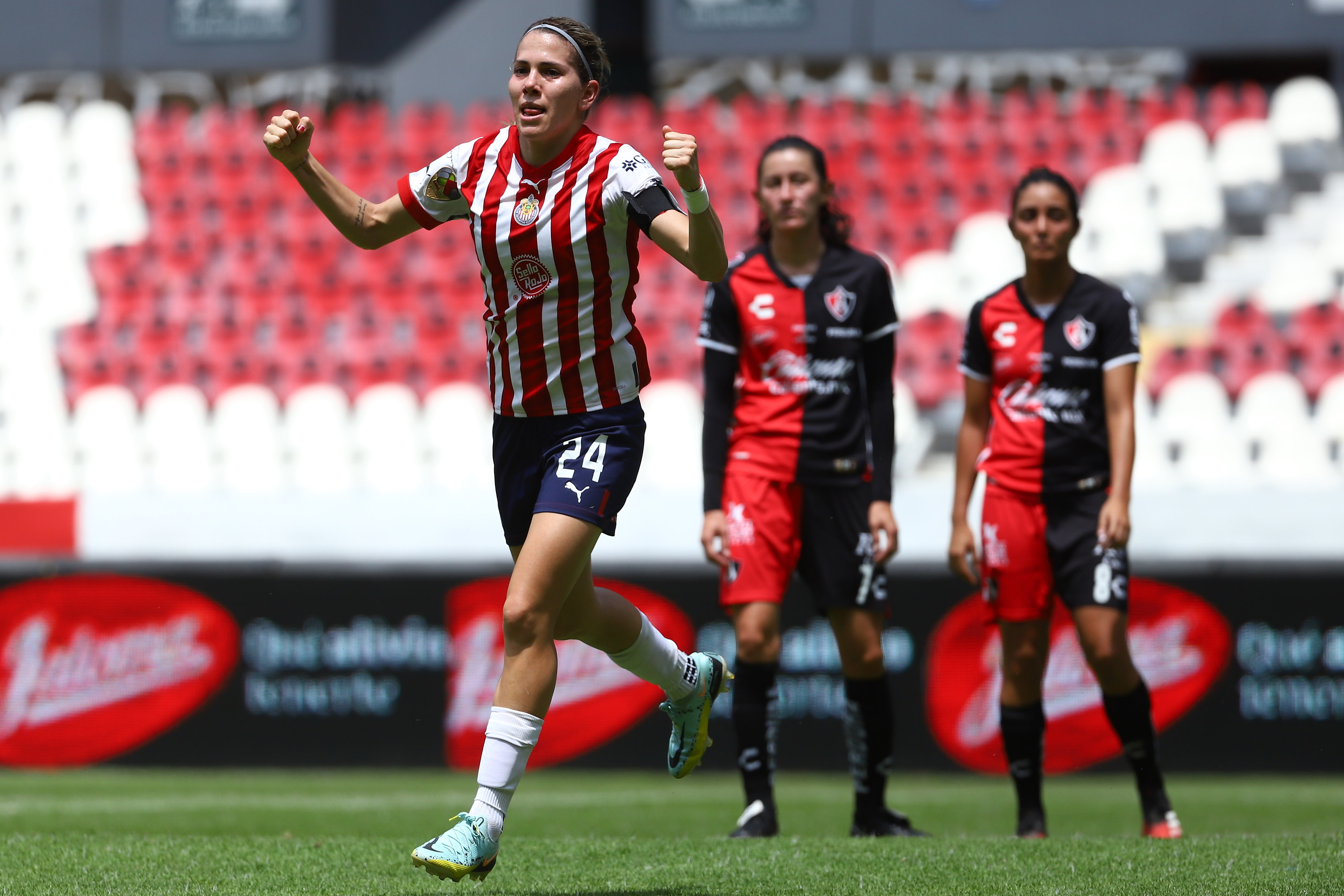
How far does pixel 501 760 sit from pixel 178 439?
9129 mm

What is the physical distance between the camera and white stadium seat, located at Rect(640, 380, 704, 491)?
432 inches

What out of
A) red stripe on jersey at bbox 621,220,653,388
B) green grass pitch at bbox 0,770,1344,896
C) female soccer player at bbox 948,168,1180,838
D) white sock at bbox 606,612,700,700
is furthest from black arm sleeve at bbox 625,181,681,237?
female soccer player at bbox 948,168,1180,838

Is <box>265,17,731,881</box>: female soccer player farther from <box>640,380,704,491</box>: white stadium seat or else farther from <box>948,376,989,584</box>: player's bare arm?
<box>640,380,704,491</box>: white stadium seat

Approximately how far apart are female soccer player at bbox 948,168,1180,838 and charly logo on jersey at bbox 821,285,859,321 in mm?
498

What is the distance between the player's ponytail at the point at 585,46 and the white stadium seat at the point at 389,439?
25.2ft

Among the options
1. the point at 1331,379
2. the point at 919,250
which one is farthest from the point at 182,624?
the point at 1331,379

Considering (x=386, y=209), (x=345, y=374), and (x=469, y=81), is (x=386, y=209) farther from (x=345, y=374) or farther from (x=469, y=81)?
(x=469, y=81)

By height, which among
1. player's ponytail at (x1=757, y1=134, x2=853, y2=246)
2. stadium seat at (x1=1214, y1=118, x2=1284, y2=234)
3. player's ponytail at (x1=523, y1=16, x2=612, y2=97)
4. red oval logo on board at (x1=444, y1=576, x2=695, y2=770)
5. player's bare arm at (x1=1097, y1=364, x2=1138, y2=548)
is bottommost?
red oval logo on board at (x1=444, y1=576, x2=695, y2=770)

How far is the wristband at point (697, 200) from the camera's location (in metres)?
3.55

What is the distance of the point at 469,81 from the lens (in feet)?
54.2

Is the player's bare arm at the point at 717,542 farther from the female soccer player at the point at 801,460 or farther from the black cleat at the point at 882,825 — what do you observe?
the black cleat at the point at 882,825

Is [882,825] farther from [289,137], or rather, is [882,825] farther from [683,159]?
[289,137]

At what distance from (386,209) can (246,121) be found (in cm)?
1208

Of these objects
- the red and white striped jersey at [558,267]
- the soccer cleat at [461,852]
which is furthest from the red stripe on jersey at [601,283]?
the soccer cleat at [461,852]
